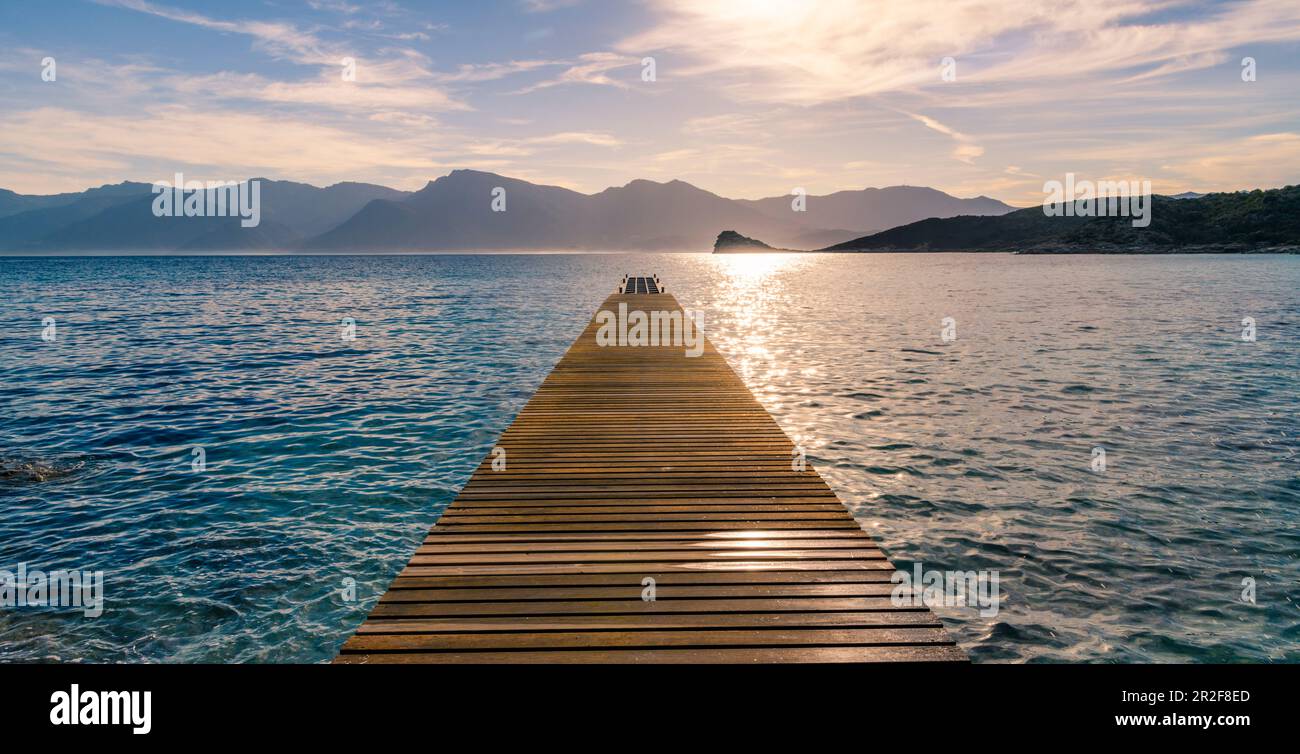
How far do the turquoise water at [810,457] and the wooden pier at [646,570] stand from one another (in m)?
2.03

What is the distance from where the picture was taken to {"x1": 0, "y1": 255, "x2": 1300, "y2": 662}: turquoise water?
7.27 metres

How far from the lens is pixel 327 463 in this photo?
496 inches

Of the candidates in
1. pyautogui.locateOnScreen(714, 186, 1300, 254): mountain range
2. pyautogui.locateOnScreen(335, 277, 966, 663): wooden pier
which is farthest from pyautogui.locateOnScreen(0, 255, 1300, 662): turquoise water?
pyautogui.locateOnScreen(714, 186, 1300, 254): mountain range

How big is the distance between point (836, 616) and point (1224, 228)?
21971 cm

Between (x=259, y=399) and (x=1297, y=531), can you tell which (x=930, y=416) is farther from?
(x=259, y=399)

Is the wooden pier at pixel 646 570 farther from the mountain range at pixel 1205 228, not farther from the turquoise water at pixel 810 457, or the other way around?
the mountain range at pixel 1205 228

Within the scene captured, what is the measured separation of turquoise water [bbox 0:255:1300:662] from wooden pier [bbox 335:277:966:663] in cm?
203

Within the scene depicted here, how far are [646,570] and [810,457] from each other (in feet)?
25.4

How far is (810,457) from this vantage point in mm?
12812

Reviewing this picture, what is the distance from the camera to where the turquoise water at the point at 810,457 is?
7266 mm

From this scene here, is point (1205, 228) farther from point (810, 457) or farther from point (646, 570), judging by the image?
point (646, 570)

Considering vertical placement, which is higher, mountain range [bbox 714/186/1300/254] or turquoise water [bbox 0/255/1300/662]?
mountain range [bbox 714/186/1300/254]

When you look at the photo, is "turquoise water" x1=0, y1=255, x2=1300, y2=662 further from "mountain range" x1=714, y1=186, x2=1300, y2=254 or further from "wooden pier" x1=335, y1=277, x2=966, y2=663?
"mountain range" x1=714, y1=186, x2=1300, y2=254

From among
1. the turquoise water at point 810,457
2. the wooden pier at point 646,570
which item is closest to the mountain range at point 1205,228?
the turquoise water at point 810,457
